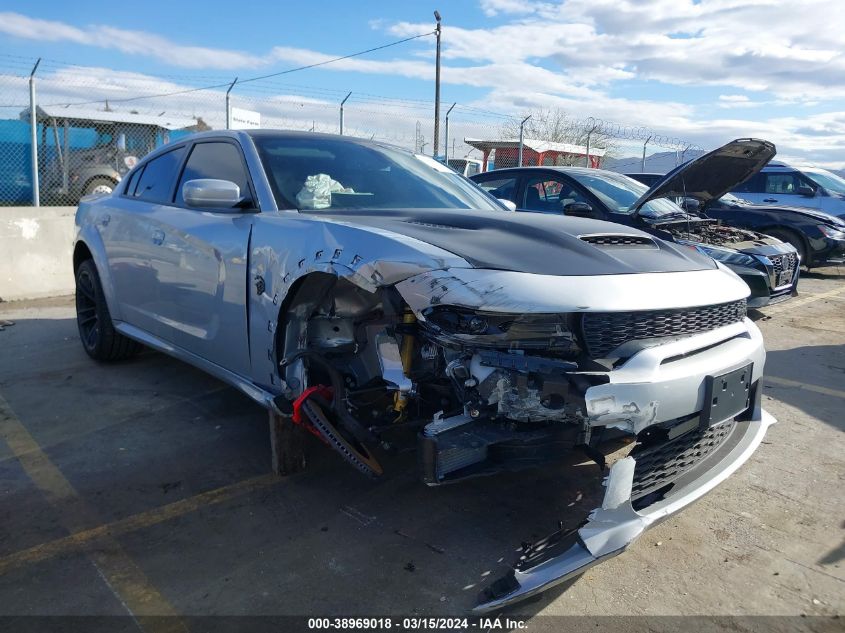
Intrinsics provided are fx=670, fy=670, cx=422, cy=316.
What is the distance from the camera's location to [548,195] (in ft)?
24.8

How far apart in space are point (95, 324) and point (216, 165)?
2065 millimetres

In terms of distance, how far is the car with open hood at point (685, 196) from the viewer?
6.27 m

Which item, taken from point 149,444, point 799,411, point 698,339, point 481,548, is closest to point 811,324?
point 799,411

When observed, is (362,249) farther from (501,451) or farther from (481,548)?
(481,548)

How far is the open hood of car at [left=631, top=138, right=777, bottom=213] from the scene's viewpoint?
19.6 ft

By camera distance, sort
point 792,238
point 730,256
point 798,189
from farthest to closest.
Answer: point 798,189 < point 792,238 < point 730,256

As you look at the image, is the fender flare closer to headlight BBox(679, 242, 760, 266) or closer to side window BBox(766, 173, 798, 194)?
headlight BBox(679, 242, 760, 266)

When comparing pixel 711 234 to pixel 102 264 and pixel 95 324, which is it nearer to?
pixel 102 264

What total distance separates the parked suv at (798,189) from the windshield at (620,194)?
5.52 metres

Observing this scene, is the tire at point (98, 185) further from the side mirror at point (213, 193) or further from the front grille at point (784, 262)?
the front grille at point (784, 262)

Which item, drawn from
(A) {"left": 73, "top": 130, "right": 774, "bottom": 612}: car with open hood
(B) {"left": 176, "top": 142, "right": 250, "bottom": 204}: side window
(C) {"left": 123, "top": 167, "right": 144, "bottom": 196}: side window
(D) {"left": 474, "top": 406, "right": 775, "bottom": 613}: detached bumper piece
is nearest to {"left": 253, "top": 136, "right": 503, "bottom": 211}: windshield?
(A) {"left": 73, "top": 130, "right": 774, "bottom": 612}: car with open hood

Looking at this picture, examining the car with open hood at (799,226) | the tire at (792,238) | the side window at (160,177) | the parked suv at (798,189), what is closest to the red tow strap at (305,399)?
the side window at (160,177)

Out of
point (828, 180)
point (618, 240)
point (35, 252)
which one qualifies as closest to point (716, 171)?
point (618, 240)

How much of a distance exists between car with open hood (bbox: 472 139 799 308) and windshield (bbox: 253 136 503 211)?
118 inches
